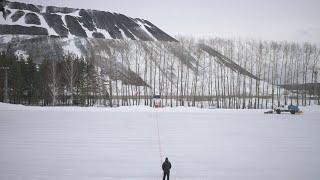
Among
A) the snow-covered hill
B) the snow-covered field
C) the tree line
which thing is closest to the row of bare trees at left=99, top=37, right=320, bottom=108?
the tree line

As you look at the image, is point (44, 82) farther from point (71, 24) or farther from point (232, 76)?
point (71, 24)

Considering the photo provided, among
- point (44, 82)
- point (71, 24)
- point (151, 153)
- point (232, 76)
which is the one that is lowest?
point (151, 153)

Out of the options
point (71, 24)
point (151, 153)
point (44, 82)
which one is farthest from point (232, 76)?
point (71, 24)

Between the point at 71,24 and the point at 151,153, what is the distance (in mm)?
162958

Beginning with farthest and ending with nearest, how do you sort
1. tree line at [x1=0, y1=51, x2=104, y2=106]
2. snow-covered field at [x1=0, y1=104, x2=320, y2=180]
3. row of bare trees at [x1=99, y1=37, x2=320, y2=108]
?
row of bare trees at [x1=99, y1=37, x2=320, y2=108] → tree line at [x1=0, y1=51, x2=104, y2=106] → snow-covered field at [x1=0, y1=104, x2=320, y2=180]

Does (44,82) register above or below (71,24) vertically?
below

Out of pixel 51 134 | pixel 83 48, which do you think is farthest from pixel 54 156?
pixel 83 48

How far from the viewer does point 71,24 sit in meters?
168

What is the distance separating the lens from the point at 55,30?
495 ft

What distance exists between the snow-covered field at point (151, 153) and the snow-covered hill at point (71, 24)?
12758cm

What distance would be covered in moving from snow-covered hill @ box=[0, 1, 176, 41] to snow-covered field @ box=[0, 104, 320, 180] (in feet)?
419

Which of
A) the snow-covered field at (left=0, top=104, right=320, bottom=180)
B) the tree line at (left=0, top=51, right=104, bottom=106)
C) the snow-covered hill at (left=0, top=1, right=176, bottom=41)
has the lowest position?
the snow-covered field at (left=0, top=104, right=320, bottom=180)

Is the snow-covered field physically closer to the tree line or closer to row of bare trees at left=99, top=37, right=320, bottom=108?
row of bare trees at left=99, top=37, right=320, bottom=108

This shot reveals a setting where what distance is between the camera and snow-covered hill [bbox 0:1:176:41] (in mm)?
147500
